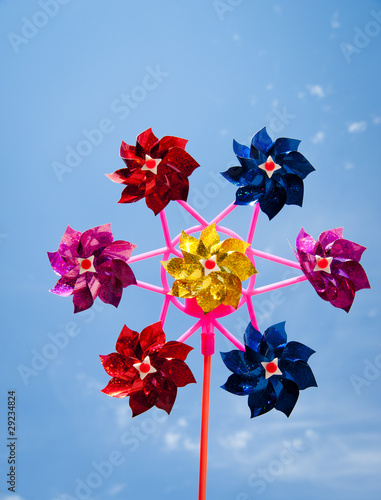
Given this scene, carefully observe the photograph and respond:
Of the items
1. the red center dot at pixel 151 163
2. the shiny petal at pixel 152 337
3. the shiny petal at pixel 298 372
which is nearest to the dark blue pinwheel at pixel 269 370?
the shiny petal at pixel 298 372

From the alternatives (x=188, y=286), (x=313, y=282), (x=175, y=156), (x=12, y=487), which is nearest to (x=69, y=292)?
(x=188, y=286)

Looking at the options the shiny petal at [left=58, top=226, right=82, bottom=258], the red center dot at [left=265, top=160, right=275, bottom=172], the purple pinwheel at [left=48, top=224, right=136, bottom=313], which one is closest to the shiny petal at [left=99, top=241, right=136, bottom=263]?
the purple pinwheel at [left=48, top=224, right=136, bottom=313]

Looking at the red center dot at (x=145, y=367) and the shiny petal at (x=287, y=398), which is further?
the shiny petal at (x=287, y=398)

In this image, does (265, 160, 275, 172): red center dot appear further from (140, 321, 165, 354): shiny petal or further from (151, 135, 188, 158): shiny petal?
(140, 321, 165, 354): shiny petal

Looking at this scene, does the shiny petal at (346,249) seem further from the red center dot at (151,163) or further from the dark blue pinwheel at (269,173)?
the red center dot at (151,163)

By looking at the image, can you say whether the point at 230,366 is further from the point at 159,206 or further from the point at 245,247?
the point at 159,206
